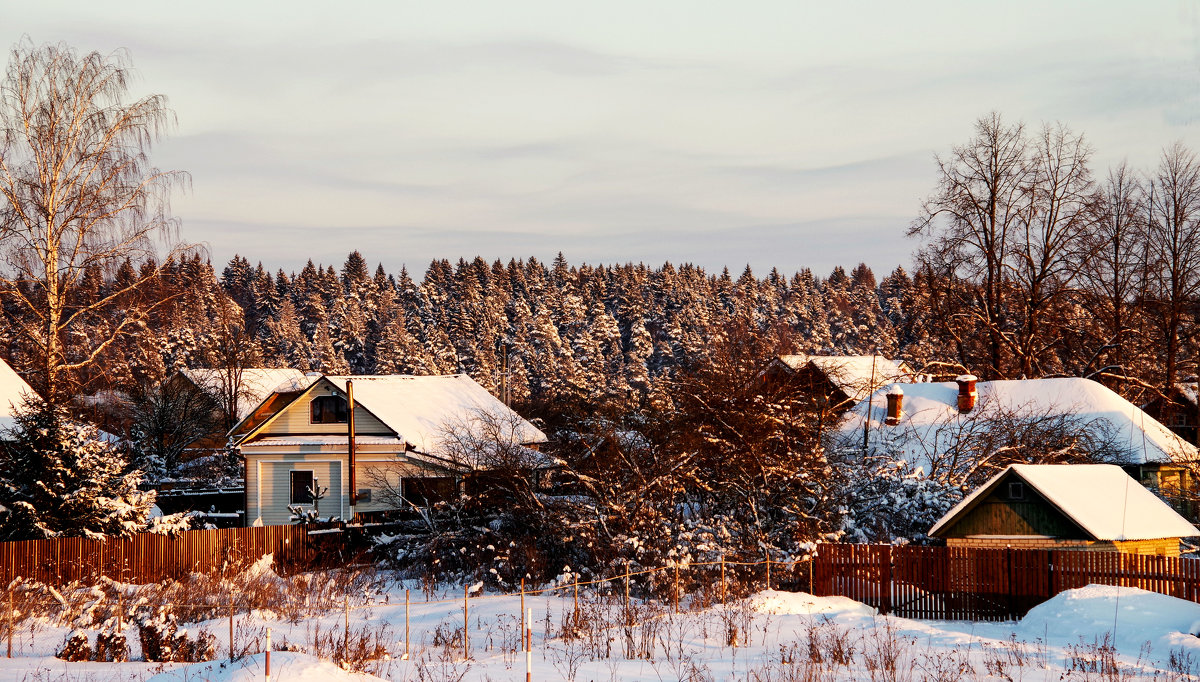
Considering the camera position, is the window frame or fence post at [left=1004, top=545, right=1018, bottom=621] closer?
fence post at [left=1004, top=545, right=1018, bottom=621]

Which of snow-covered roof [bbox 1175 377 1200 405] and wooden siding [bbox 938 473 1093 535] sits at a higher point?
snow-covered roof [bbox 1175 377 1200 405]

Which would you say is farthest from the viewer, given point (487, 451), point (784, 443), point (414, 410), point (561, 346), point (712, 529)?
point (561, 346)

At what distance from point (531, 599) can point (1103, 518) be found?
1157 centimetres

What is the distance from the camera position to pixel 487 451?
3012 cm

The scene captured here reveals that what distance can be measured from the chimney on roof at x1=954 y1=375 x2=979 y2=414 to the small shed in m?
10.1

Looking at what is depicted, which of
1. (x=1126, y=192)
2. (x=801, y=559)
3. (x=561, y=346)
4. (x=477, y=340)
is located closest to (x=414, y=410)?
(x=801, y=559)

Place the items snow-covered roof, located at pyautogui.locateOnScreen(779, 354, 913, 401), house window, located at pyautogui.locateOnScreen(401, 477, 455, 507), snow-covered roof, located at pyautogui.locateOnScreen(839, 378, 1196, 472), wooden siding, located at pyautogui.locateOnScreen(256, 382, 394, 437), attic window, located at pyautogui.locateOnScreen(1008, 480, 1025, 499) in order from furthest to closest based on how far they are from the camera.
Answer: wooden siding, located at pyautogui.locateOnScreen(256, 382, 394, 437) → snow-covered roof, located at pyautogui.locateOnScreen(779, 354, 913, 401) → snow-covered roof, located at pyautogui.locateOnScreen(839, 378, 1196, 472) → house window, located at pyautogui.locateOnScreen(401, 477, 455, 507) → attic window, located at pyautogui.locateOnScreen(1008, 480, 1025, 499)

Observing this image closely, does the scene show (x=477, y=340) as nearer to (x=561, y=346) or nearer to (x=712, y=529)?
(x=561, y=346)

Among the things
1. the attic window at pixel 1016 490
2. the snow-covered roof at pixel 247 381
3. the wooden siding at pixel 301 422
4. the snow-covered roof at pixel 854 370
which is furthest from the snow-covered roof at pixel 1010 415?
the snow-covered roof at pixel 247 381

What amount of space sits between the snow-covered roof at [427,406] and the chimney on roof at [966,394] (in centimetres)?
1380

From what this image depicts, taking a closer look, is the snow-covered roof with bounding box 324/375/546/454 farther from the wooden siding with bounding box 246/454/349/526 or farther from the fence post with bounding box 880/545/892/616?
the fence post with bounding box 880/545/892/616

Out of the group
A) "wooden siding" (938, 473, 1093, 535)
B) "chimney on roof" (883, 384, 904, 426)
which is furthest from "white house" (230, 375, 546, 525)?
"wooden siding" (938, 473, 1093, 535)

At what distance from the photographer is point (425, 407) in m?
38.9

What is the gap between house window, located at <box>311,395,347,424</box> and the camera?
37625 mm
